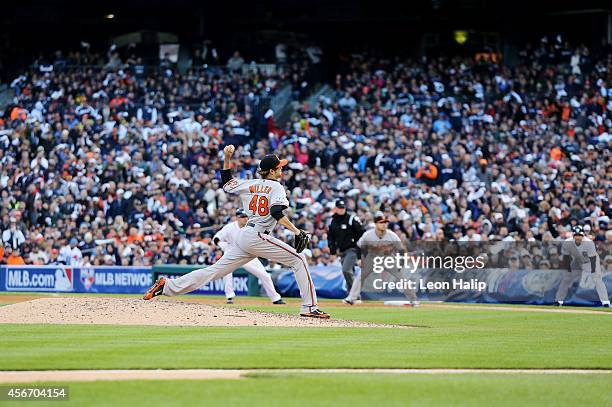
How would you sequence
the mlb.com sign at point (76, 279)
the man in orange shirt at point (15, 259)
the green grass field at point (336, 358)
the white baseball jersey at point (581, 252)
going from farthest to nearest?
the man in orange shirt at point (15, 259) < the mlb.com sign at point (76, 279) < the white baseball jersey at point (581, 252) < the green grass field at point (336, 358)

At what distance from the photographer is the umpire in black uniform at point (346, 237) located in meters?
21.9

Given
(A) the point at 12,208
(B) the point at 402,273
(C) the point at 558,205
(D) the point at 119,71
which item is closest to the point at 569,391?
(B) the point at 402,273

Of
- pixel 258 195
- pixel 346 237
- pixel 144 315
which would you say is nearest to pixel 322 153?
pixel 346 237

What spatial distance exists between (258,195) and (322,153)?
17.0 meters

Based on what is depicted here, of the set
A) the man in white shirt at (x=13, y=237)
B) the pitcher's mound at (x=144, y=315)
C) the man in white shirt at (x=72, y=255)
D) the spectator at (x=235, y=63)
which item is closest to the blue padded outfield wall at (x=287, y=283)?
the man in white shirt at (x=72, y=255)

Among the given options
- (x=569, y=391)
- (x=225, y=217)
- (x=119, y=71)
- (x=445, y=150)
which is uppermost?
(x=119, y=71)

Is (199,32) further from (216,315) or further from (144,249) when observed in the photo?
(216,315)

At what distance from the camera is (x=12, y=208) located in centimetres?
3144

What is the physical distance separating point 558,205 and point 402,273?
708 centimetres

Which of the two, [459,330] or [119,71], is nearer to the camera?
[459,330]

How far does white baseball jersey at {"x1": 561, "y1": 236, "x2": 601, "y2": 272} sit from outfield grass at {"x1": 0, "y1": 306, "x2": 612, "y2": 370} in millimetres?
6241

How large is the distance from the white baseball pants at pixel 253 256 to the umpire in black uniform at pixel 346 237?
6.64 m

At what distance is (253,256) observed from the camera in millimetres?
15180

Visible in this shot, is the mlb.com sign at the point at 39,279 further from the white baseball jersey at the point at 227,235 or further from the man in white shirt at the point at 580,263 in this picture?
the man in white shirt at the point at 580,263
